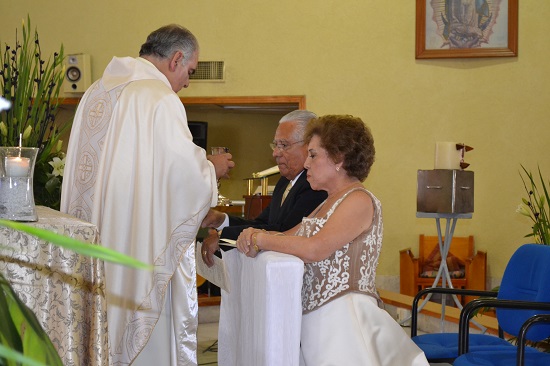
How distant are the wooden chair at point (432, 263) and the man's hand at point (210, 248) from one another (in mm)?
5017

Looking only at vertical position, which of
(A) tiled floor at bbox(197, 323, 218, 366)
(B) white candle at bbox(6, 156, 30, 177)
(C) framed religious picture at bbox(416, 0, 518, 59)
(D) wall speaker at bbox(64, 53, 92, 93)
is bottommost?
(A) tiled floor at bbox(197, 323, 218, 366)

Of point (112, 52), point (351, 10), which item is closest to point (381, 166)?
point (351, 10)

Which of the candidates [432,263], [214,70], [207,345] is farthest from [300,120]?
[214,70]

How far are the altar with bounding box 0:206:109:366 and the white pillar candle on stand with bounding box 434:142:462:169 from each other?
4250 mm

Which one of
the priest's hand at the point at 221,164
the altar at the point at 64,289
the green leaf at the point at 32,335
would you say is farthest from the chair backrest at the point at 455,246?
the green leaf at the point at 32,335

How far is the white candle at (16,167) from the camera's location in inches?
80.1

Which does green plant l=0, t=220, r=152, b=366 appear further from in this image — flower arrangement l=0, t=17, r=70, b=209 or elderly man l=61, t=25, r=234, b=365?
flower arrangement l=0, t=17, r=70, b=209

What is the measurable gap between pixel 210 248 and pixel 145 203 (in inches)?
17.2

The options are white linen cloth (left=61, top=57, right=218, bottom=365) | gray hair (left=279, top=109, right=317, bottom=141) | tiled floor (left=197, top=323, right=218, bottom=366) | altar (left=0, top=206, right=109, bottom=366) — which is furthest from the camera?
tiled floor (left=197, top=323, right=218, bottom=366)

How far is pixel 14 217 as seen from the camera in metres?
1.99

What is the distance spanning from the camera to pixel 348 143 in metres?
2.87

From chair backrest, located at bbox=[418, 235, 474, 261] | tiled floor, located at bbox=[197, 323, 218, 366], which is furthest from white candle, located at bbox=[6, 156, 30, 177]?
chair backrest, located at bbox=[418, 235, 474, 261]

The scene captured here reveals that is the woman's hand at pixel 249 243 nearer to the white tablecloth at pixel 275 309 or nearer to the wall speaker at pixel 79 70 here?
the white tablecloth at pixel 275 309

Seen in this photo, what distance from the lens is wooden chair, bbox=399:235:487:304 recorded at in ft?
26.6
